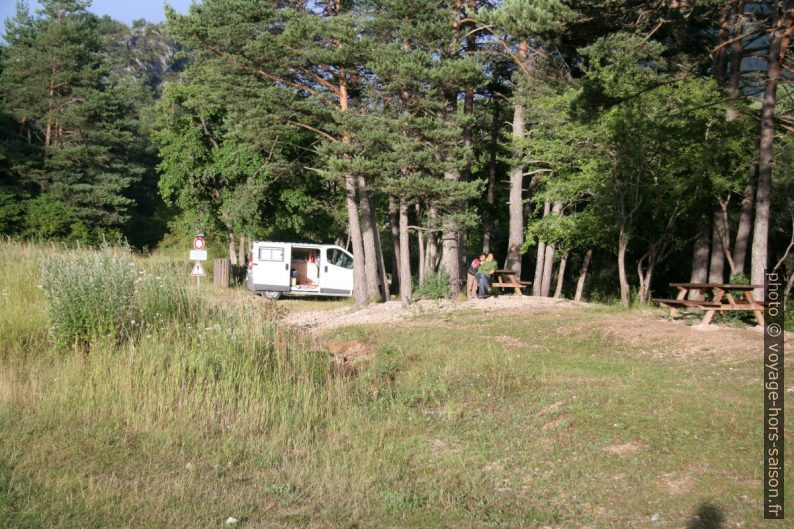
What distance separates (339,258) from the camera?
89.1 ft

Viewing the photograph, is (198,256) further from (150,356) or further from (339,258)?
(150,356)


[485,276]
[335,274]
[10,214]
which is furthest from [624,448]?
[10,214]

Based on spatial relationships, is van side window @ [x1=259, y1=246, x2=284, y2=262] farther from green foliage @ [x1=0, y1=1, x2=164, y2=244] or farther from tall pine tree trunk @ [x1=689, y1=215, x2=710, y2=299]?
green foliage @ [x1=0, y1=1, x2=164, y2=244]

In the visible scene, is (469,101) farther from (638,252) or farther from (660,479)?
(660,479)

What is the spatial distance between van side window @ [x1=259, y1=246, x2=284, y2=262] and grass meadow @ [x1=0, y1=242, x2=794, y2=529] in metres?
13.3

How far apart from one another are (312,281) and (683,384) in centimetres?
1977

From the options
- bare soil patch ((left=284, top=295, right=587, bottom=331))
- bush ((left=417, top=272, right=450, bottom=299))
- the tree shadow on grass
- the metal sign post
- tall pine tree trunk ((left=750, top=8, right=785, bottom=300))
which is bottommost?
the tree shadow on grass

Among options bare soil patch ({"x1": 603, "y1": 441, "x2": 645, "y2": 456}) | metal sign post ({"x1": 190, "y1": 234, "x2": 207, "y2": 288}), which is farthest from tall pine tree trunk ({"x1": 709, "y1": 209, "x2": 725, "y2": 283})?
bare soil patch ({"x1": 603, "y1": 441, "x2": 645, "y2": 456})

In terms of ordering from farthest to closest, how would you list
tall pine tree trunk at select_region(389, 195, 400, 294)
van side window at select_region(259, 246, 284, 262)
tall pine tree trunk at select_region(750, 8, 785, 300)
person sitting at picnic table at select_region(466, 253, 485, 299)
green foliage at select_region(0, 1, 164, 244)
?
green foliage at select_region(0, 1, 164, 244)
tall pine tree trunk at select_region(389, 195, 400, 294)
van side window at select_region(259, 246, 284, 262)
person sitting at picnic table at select_region(466, 253, 485, 299)
tall pine tree trunk at select_region(750, 8, 785, 300)

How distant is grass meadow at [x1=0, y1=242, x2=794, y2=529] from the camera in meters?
5.80

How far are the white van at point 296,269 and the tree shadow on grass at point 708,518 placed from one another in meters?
21.7

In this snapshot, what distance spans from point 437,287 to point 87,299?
1229 cm

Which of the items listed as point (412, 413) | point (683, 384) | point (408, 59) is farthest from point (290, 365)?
point (408, 59)

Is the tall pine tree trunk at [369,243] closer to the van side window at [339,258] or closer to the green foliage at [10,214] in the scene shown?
the van side window at [339,258]
